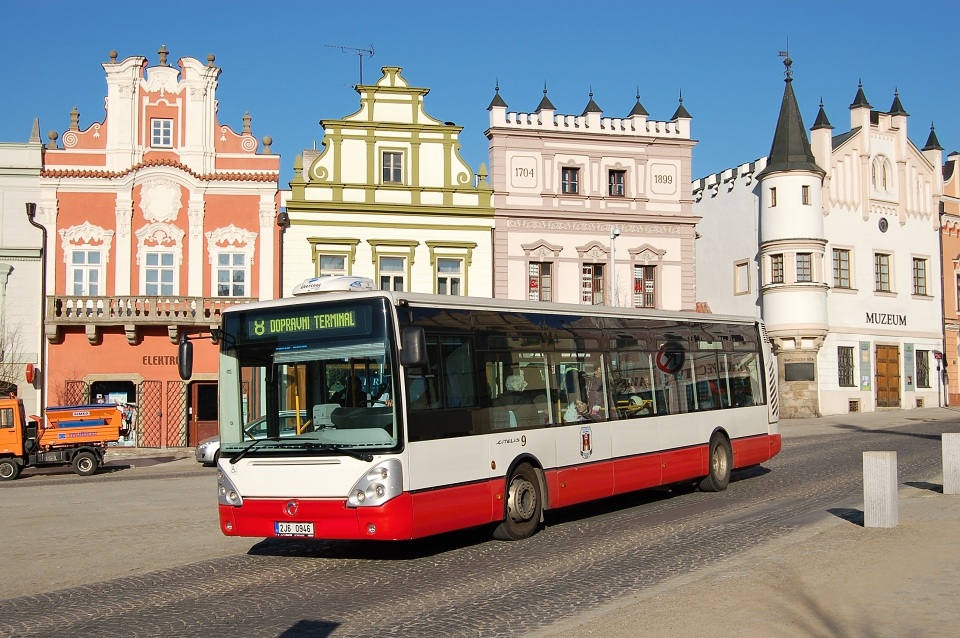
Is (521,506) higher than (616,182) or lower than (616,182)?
lower

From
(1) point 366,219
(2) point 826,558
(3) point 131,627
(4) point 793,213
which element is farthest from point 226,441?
(4) point 793,213

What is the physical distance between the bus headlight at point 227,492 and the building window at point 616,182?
3183cm

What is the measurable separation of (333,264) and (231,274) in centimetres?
362

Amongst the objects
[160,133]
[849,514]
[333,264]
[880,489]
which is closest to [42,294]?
[160,133]

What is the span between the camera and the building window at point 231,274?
126 ft

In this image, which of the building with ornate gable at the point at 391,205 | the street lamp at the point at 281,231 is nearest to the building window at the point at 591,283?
the building with ornate gable at the point at 391,205

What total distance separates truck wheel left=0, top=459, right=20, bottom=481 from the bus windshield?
1769 cm

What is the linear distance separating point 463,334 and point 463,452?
138 centimetres

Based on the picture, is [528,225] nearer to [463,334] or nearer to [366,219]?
[366,219]

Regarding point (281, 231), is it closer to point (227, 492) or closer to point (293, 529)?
point (227, 492)

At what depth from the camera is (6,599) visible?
407 inches

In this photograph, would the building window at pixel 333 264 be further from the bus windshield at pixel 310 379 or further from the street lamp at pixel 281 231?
the bus windshield at pixel 310 379

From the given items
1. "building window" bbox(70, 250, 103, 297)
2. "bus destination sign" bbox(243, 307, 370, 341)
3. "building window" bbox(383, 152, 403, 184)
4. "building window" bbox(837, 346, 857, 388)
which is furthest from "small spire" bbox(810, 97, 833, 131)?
"bus destination sign" bbox(243, 307, 370, 341)

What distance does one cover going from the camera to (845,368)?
46.9 m
